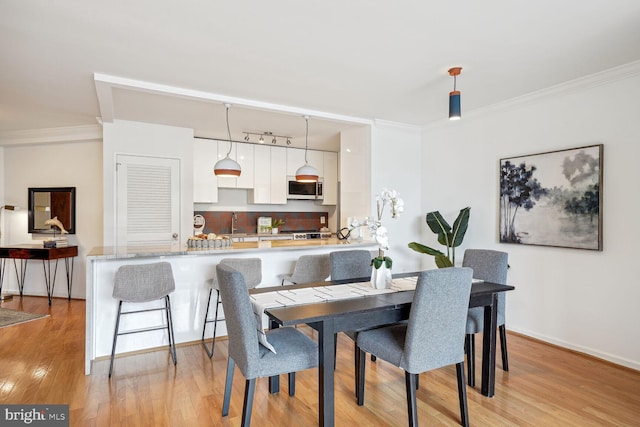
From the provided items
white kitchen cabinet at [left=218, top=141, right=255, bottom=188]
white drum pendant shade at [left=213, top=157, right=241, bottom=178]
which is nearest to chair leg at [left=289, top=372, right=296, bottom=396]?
white drum pendant shade at [left=213, top=157, right=241, bottom=178]

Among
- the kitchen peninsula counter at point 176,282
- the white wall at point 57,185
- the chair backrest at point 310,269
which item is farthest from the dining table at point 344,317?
the white wall at point 57,185

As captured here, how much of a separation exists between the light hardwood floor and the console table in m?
1.74

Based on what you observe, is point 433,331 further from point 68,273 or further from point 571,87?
point 68,273

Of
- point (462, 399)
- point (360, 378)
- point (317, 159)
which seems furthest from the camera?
point (317, 159)

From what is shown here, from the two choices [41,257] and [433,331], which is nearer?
[433,331]

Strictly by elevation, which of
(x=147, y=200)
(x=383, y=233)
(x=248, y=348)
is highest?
(x=147, y=200)

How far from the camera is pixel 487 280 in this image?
304 cm

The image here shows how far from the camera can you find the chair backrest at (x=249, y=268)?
3.28m

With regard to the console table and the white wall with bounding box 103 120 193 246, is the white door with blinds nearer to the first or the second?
the white wall with bounding box 103 120 193 246

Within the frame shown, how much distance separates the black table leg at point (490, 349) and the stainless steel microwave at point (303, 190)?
420cm

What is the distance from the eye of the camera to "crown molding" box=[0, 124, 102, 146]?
204 inches

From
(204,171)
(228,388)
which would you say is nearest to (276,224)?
(204,171)

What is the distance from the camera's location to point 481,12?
7.29 feet

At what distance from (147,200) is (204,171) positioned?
1089 mm
